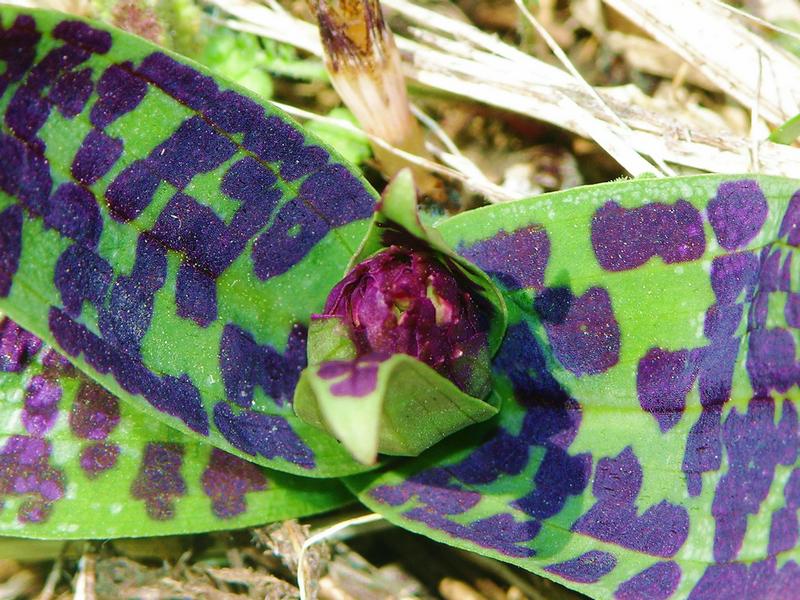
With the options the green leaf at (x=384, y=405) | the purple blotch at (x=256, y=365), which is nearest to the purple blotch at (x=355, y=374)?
the green leaf at (x=384, y=405)

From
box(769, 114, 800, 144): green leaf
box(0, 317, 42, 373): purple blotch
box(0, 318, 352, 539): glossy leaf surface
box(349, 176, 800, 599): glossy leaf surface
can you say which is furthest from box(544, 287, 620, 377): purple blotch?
box(0, 317, 42, 373): purple blotch

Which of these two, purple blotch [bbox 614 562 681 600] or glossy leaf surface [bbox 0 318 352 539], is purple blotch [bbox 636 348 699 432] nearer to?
purple blotch [bbox 614 562 681 600]

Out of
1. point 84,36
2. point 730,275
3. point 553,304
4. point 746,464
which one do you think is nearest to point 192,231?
point 84,36

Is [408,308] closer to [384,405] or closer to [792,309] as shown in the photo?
[384,405]

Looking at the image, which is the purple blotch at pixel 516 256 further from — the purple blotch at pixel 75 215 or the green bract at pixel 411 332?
the purple blotch at pixel 75 215

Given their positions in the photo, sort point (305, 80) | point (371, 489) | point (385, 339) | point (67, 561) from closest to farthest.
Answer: point (385, 339) → point (371, 489) → point (67, 561) → point (305, 80)

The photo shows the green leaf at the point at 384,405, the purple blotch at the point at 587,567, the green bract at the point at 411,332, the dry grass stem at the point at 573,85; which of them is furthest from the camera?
the dry grass stem at the point at 573,85

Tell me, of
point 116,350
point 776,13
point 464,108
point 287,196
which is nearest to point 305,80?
point 464,108

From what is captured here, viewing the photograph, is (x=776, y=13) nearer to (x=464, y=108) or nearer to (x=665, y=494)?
(x=464, y=108)
